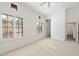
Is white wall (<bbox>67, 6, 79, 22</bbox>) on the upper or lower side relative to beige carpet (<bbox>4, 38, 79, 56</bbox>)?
upper

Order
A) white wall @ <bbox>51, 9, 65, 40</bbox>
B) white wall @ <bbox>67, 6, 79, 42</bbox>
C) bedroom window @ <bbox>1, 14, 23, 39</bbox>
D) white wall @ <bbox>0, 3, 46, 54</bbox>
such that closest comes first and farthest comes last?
white wall @ <bbox>0, 3, 46, 54</bbox> < bedroom window @ <bbox>1, 14, 23, 39</bbox> < white wall @ <bbox>67, 6, 79, 42</bbox> < white wall @ <bbox>51, 9, 65, 40</bbox>

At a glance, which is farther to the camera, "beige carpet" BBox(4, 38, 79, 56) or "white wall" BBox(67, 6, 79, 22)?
"white wall" BBox(67, 6, 79, 22)

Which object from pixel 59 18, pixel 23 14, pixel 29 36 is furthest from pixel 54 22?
pixel 23 14

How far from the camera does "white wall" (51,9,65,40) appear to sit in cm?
837

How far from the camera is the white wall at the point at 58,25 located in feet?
27.5

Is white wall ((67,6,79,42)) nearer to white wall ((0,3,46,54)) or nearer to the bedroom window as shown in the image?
white wall ((0,3,46,54))

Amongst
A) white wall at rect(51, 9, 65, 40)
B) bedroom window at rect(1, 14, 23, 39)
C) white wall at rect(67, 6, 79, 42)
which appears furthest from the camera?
white wall at rect(51, 9, 65, 40)

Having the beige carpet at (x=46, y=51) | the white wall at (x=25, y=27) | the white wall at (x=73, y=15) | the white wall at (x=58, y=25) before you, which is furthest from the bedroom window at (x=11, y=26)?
the white wall at (x=73, y=15)

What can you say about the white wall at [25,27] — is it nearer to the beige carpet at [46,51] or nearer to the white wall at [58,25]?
the beige carpet at [46,51]

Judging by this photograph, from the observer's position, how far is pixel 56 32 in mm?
9258

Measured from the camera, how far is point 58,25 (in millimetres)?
8906

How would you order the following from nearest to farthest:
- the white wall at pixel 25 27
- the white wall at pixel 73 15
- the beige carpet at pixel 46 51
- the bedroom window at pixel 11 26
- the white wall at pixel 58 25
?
the beige carpet at pixel 46 51, the white wall at pixel 25 27, the bedroom window at pixel 11 26, the white wall at pixel 73 15, the white wall at pixel 58 25

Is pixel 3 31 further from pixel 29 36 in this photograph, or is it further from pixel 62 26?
pixel 62 26

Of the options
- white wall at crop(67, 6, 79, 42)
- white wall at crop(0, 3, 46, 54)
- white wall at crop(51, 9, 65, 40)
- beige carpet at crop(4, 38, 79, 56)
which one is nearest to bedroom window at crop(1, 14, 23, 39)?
white wall at crop(0, 3, 46, 54)
